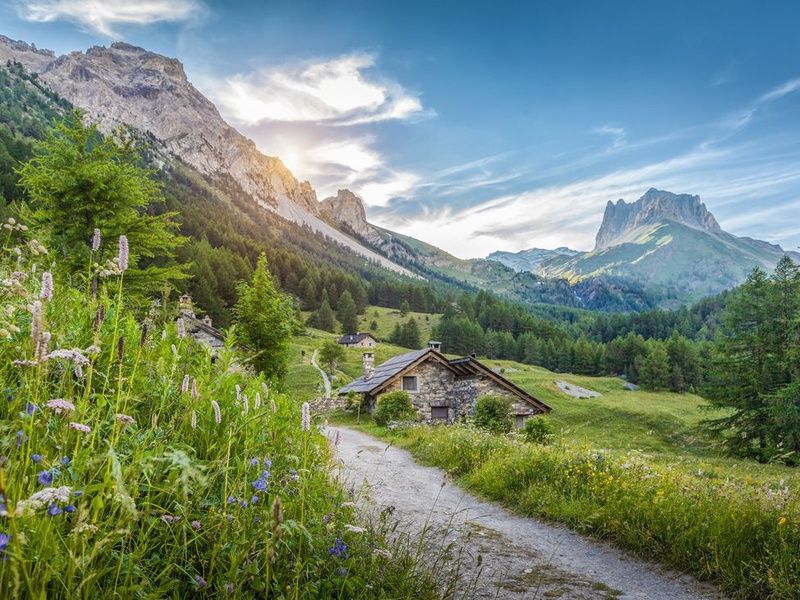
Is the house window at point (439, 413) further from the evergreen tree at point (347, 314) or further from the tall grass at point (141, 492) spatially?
the evergreen tree at point (347, 314)

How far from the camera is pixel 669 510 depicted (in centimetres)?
684

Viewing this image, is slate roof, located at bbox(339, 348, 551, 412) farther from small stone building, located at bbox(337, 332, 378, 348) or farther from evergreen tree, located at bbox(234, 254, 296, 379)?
small stone building, located at bbox(337, 332, 378, 348)

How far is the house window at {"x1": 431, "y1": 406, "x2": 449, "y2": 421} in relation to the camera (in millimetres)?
38194

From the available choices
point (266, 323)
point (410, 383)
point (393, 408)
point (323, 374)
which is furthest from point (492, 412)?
point (323, 374)

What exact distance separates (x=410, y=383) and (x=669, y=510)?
31.4 m

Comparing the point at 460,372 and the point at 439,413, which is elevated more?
the point at 460,372

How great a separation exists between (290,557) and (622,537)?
573 centimetres

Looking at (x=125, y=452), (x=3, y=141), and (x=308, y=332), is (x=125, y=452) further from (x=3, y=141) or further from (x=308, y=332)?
(x=3, y=141)

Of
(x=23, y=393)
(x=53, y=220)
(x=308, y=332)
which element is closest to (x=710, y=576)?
(x=23, y=393)

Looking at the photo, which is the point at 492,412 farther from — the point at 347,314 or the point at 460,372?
the point at 347,314

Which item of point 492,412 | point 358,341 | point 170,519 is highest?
point 170,519

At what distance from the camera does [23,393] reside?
11.4 ft

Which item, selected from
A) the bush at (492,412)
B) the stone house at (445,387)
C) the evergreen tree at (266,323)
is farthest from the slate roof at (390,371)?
the evergreen tree at (266,323)

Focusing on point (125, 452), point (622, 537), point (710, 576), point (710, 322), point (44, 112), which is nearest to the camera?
point (125, 452)
